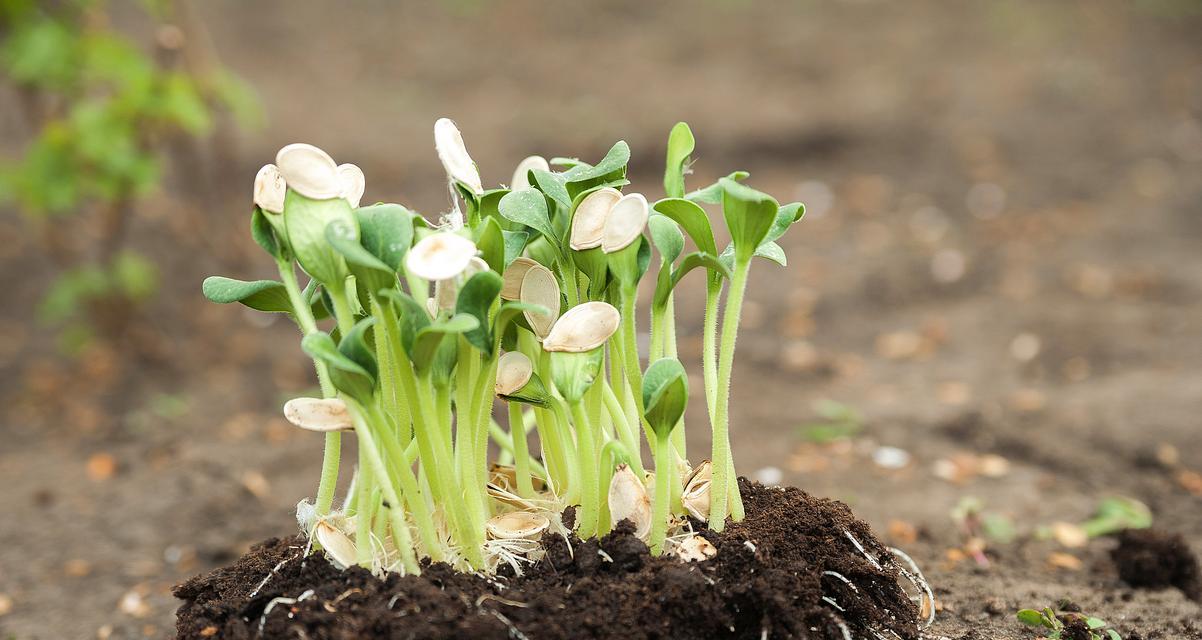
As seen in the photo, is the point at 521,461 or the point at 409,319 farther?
the point at 521,461

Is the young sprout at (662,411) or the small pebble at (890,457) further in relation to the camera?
the small pebble at (890,457)

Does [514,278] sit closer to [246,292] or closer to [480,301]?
[480,301]

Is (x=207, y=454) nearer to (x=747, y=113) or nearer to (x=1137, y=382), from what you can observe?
(x=1137, y=382)

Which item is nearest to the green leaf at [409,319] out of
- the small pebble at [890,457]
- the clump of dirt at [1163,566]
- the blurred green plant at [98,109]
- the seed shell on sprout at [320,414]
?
the seed shell on sprout at [320,414]

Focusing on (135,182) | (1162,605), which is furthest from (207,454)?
(1162,605)

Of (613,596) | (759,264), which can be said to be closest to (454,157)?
(613,596)

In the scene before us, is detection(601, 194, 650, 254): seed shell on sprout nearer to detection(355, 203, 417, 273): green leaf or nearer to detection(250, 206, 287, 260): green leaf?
detection(355, 203, 417, 273): green leaf

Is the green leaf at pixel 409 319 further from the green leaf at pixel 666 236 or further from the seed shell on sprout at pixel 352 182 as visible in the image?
the green leaf at pixel 666 236
